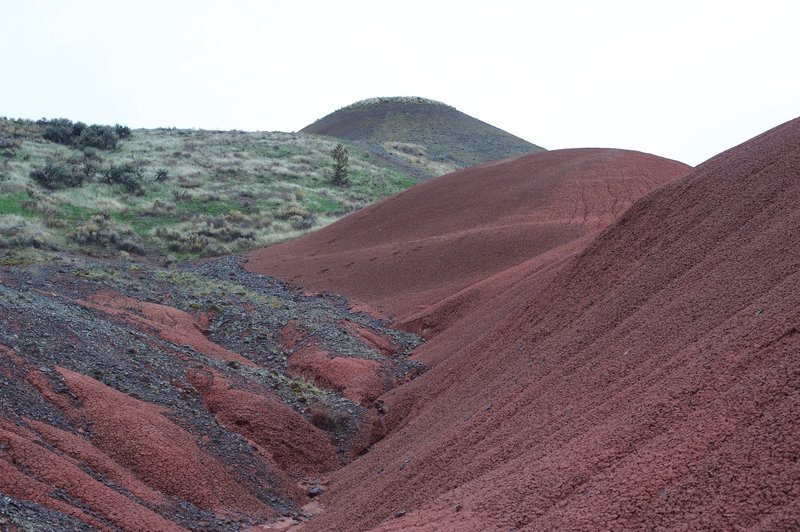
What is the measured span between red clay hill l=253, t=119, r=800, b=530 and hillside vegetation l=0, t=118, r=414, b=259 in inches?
→ 721

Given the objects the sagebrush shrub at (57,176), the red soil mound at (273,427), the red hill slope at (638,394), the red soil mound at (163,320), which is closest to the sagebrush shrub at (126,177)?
the sagebrush shrub at (57,176)

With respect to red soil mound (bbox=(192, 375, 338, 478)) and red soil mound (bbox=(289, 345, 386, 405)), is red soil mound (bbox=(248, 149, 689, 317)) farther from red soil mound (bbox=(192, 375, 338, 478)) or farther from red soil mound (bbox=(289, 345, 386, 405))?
red soil mound (bbox=(192, 375, 338, 478))

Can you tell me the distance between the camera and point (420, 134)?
74.4 metres

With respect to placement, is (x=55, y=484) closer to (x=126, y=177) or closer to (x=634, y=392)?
(x=634, y=392)

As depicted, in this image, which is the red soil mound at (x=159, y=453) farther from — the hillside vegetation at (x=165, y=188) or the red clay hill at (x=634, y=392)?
the hillside vegetation at (x=165, y=188)

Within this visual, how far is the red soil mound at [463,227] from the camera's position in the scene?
2234 cm

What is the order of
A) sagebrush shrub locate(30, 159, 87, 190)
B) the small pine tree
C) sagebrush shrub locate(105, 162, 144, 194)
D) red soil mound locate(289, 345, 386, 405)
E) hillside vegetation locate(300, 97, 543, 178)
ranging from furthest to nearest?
hillside vegetation locate(300, 97, 543, 178) < the small pine tree < sagebrush shrub locate(105, 162, 144, 194) < sagebrush shrub locate(30, 159, 87, 190) < red soil mound locate(289, 345, 386, 405)

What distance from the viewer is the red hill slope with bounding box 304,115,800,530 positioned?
4.82 m

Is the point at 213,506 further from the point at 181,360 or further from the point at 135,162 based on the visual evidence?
the point at 135,162

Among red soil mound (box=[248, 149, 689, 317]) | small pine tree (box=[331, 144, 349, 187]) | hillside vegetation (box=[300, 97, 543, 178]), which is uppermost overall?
hillside vegetation (box=[300, 97, 543, 178])

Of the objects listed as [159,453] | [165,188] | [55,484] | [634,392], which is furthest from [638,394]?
[165,188]

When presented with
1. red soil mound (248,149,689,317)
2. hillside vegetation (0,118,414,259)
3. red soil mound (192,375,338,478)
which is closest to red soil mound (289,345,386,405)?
A: red soil mound (192,375,338,478)

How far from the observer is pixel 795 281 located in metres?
6.85

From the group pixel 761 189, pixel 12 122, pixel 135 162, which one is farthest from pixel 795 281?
pixel 12 122
